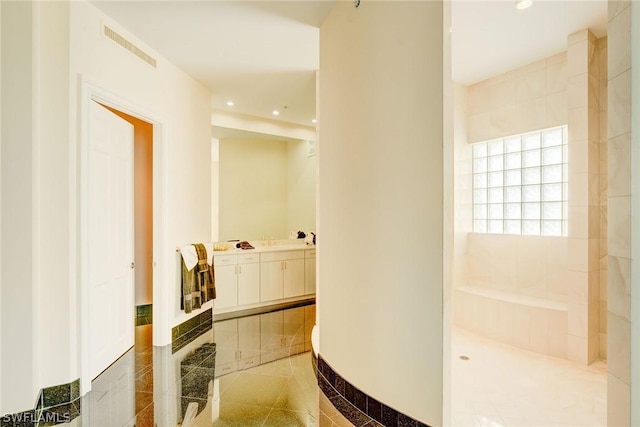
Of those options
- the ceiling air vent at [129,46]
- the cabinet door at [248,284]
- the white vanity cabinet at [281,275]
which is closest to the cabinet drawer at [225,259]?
the cabinet door at [248,284]

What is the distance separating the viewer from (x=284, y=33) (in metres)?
2.98

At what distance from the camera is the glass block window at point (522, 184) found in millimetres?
3572

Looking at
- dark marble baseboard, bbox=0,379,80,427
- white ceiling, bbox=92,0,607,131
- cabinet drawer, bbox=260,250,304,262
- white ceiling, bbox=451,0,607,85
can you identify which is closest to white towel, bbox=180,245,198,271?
cabinet drawer, bbox=260,250,304,262

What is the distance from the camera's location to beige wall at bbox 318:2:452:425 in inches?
71.5

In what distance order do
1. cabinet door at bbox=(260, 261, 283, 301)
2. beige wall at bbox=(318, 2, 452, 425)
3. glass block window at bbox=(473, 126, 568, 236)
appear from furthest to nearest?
1. cabinet door at bbox=(260, 261, 283, 301)
2. glass block window at bbox=(473, 126, 568, 236)
3. beige wall at bbox=(318, 2, 452, 425)

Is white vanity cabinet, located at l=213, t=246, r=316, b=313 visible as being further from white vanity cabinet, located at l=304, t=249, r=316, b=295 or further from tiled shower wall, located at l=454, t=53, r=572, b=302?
tiled shower wall, located at l=454, t=53, r=572, b=302

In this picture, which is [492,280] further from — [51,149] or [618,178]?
[51,149]

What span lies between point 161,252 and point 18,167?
1510 mm

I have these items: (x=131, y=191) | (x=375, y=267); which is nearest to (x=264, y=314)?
(x=131, y=191)

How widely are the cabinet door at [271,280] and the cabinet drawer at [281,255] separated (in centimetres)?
6

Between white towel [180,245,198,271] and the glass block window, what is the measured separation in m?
3.67

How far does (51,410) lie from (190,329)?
1.68m

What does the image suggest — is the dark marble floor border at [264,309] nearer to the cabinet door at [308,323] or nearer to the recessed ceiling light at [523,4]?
the cabinet door at [308,323]

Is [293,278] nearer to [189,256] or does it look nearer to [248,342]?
[248,342]
